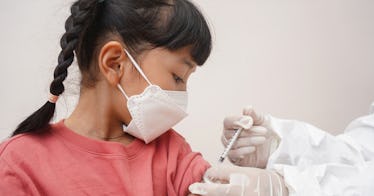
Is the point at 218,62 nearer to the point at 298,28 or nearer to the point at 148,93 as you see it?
the point at 298,28

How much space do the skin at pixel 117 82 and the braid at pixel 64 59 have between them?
0.06m

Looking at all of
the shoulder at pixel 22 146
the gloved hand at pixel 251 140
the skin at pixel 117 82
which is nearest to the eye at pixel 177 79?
the skin at pixel 117 82

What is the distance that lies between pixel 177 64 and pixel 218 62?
2.14 feet

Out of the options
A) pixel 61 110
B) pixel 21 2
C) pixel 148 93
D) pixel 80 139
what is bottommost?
pixel 61 110

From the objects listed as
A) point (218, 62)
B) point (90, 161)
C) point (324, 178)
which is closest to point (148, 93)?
point (90, 161)

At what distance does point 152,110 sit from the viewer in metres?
0.85

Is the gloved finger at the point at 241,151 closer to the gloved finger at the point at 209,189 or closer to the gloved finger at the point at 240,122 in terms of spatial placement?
the gloved finger at the point at 240,122

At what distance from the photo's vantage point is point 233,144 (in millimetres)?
1035

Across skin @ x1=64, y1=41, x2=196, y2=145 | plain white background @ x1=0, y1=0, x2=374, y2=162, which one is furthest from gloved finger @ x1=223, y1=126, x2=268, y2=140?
plain white background @ x1=0, y1=0, x2=374, y2=162

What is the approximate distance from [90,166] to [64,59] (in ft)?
0.89

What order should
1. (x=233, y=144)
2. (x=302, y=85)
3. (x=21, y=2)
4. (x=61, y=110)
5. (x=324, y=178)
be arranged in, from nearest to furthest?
(x=324, y=178) < (x=233, y=144) < (x=61, y=110) < (x=21, y=2) < (x=302, y=85)

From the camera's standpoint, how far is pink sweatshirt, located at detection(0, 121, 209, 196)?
0.72 meters

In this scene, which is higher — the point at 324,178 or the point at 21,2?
the point at 21,2

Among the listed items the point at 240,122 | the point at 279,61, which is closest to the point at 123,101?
the point at 240,122
